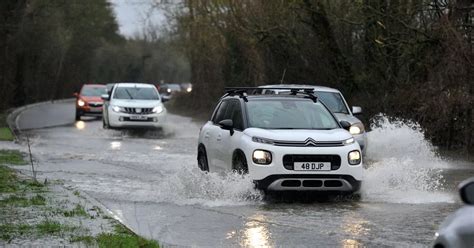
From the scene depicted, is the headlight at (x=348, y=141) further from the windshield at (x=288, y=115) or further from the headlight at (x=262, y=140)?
the headlight at (x=262, y=140)

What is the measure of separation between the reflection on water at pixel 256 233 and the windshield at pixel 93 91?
28310 mm

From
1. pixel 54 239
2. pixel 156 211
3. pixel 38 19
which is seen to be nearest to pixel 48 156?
pixel 156 211

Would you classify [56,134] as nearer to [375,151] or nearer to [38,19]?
[375,151]

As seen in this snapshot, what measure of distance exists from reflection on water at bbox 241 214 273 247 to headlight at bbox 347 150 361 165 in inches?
72.1

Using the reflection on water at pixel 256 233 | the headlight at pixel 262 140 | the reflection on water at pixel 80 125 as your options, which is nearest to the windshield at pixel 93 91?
the reflection on water at pixel 80 125

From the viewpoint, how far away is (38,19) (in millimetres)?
43688

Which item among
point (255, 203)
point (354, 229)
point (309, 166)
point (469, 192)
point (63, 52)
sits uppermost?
point (469, 192)

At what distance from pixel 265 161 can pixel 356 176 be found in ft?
4.41

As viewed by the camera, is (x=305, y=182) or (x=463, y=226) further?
(x=305, y=182)

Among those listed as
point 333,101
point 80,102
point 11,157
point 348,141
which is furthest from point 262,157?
point 80,102

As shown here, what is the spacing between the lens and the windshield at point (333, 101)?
1780 centimetres

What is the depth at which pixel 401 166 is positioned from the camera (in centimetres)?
1286

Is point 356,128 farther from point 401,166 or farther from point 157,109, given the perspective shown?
point 157,109

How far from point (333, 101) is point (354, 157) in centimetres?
690
